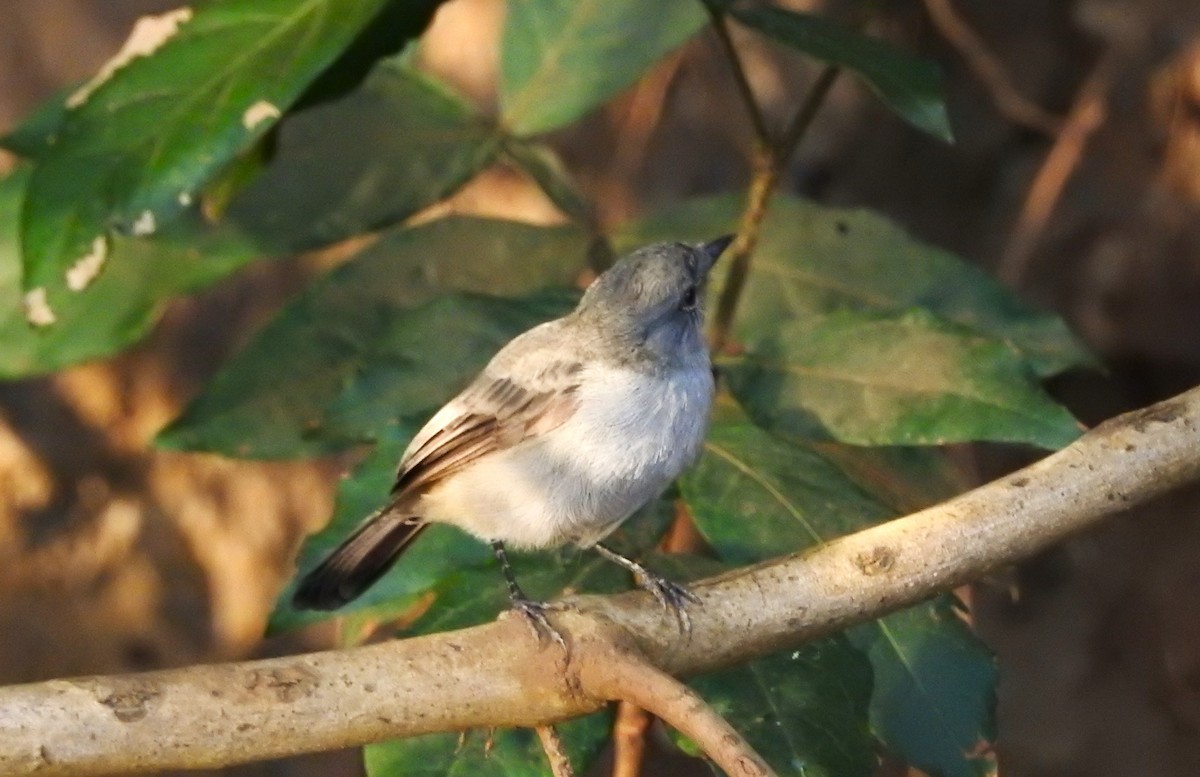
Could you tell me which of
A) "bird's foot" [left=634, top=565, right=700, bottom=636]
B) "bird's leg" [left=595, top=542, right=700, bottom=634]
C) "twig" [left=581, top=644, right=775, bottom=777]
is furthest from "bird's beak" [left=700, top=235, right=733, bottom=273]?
"twig" [left=581, top=644, right=775, bottom=777]

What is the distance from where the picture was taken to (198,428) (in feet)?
8.89

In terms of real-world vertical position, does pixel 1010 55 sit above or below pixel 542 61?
below

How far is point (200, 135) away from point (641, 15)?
107cm

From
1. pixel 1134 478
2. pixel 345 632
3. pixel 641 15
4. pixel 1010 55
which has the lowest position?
pixel 345 632

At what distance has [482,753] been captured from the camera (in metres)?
2.06

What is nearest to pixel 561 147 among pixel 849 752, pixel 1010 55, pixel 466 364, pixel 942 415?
pixel 1010 55

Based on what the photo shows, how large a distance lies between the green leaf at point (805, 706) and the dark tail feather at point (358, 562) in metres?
0.70

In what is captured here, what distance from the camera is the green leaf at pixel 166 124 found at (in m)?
2.33

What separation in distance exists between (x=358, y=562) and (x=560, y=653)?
3.02ft

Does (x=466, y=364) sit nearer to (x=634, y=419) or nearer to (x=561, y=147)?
(x=634, y=419)

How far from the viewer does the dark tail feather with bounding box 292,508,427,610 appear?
256 cm

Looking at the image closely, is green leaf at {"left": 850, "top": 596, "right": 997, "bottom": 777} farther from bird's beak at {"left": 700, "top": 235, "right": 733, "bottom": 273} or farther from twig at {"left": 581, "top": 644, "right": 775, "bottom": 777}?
bird's beak at {"left": 700, "top": 235, "right": 733, "bottom": 273}

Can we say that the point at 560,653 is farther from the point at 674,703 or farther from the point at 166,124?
the point at 166,124

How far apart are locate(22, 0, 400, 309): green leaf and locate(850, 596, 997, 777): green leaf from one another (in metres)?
1.23
